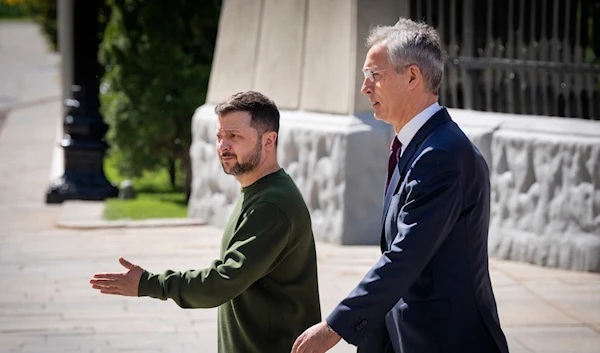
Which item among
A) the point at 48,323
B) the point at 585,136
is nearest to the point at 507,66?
the point at 585,136

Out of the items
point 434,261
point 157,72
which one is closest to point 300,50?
point 157,72

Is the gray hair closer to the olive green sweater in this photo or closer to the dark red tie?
the dark red tie

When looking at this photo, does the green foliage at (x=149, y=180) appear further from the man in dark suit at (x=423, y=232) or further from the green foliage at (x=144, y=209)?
the man in dark suit at (x=423, y=232)

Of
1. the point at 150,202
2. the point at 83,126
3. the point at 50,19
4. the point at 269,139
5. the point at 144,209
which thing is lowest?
the point at 150,202

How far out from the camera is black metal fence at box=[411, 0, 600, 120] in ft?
27.4

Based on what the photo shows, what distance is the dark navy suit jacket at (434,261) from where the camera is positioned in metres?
3.18

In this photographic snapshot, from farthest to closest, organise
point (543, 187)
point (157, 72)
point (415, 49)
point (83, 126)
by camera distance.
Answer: point (157, 72) → point (83, 126) → point (543, 187) → point (415, 49)

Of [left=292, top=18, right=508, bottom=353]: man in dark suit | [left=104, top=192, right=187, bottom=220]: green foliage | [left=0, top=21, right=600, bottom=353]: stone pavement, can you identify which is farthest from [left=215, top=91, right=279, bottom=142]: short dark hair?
[left=104, top=192, right=187, bottom=220]: green foliage

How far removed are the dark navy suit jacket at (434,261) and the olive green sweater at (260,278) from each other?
0.43 meters

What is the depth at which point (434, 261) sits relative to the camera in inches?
128

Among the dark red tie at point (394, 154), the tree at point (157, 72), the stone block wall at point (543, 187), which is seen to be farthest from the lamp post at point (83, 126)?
the dark red tie at point (394, 154)

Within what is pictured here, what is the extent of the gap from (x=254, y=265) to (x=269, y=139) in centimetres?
44

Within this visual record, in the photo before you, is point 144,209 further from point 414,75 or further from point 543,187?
point 414,75

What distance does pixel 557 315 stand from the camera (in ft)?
22.2
